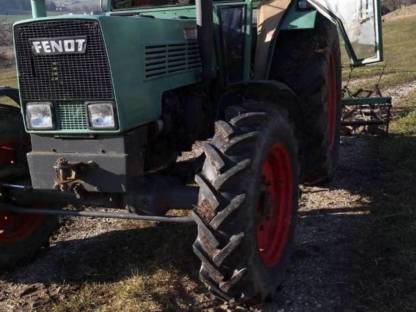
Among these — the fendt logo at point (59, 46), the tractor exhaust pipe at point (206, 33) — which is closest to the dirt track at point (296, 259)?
the tractor exhaust pipe at point (206, 33)

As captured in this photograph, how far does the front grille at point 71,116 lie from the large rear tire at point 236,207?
79cm

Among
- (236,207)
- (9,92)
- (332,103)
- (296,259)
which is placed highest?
(9,92)

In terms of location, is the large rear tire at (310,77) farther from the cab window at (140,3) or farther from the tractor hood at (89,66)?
the tractor hood at (89,66)

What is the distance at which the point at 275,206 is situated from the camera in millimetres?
4121

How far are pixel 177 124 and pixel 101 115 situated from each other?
2.85 feet

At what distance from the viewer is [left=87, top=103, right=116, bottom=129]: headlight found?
3.46 meters

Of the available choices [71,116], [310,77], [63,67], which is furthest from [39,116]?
[310,77]

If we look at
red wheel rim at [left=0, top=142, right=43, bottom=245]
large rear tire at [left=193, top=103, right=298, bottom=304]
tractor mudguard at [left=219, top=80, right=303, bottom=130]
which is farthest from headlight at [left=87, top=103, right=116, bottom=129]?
red wheel rim at [left=0, top=142, right=43, bottom=245]

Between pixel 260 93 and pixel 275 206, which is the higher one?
pixel 260 93

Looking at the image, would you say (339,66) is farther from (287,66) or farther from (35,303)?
(35,303)

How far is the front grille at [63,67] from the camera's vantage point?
338 cm

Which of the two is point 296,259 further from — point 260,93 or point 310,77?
point 310,77

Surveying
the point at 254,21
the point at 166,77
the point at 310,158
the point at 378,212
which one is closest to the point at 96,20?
the point at 166,77

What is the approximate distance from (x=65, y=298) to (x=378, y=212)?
2769mm
